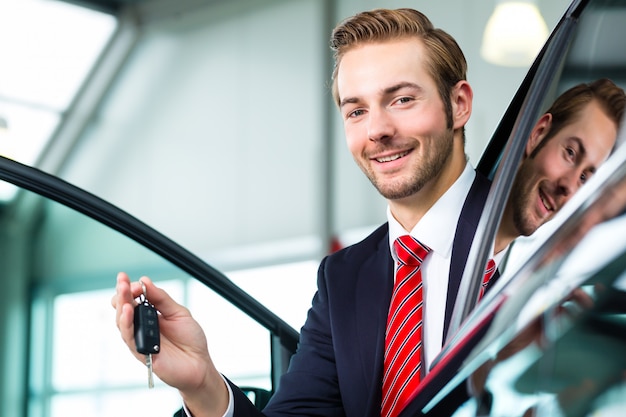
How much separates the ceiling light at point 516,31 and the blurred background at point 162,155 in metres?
1.90

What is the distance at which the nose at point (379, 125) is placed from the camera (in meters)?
1.25

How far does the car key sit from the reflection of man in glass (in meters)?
0.39

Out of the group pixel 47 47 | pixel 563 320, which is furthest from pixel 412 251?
pixel 47 47

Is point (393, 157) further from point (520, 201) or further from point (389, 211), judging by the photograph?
point (520, 201)

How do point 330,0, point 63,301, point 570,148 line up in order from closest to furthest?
point 570,148 → point 330,0 → point 63,301

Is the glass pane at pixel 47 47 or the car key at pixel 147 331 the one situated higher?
the glass pane at pixel 47 47

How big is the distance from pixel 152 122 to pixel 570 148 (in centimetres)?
757

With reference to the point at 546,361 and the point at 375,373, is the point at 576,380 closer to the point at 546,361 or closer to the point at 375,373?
the point at 546,361

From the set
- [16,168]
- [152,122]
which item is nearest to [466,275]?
[16,168]

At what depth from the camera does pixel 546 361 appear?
0.67m

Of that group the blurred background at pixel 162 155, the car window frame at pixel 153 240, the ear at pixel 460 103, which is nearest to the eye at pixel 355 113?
the ear at pixel 460 103

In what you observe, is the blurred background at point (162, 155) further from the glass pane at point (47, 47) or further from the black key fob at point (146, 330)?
the black key fob at point (146, 330)

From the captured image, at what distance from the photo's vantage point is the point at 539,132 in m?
0.83

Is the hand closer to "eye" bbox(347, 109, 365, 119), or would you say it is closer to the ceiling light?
"eye" bbox(347, 109, 365, 119)
